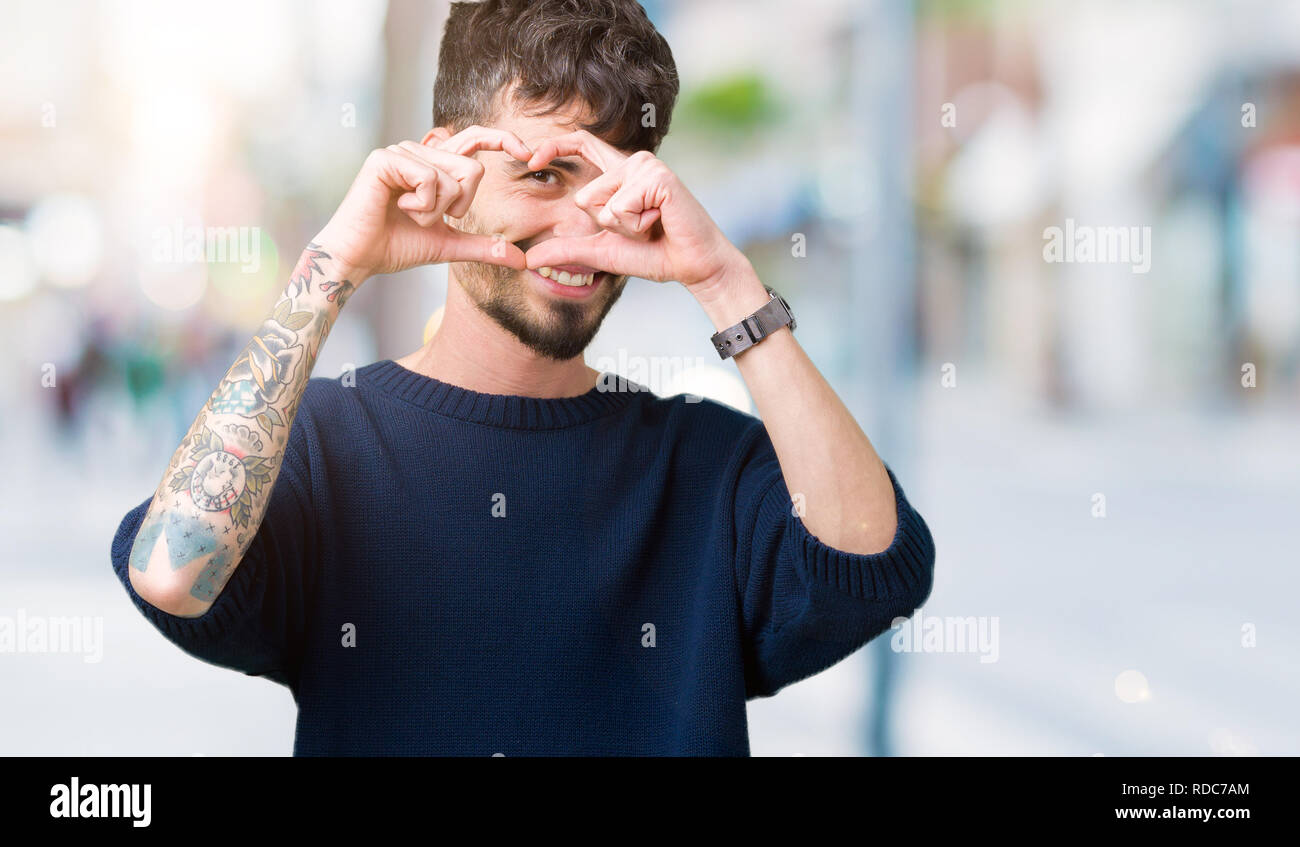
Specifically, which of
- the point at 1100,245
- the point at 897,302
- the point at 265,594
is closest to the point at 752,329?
the point at 265,594

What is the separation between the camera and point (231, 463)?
1.12 m

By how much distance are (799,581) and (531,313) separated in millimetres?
497

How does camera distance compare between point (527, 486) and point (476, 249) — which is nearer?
point (476, 249)

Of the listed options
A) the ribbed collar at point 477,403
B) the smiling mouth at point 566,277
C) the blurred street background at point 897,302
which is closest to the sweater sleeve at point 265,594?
the ribbed collar at point 477,403

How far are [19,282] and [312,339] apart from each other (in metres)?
4.41

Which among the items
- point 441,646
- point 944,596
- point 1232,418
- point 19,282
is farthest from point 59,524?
point 1232,418

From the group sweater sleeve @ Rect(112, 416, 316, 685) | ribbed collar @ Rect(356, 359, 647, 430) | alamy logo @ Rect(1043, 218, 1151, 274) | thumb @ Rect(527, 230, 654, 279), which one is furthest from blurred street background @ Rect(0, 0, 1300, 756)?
sweater sleeve @ Rect(112, 416, 316, 685)

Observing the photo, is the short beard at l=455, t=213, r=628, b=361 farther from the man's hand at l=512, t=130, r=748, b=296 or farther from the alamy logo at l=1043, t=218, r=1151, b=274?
the alamy logo at l=1043, t=218, r=1151, b=274

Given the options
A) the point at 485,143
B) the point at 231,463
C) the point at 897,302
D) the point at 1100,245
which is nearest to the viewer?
the point at 231,463

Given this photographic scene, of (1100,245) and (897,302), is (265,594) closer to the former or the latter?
(897,302)

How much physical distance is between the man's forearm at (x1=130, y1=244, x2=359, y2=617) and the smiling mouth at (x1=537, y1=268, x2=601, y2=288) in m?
0.29

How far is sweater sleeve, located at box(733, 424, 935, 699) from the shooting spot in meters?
1.23

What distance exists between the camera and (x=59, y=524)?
527 centimetres

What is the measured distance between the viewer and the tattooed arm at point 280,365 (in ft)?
3.61
